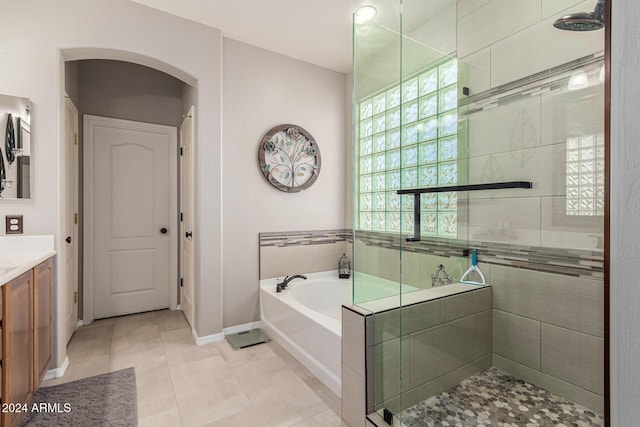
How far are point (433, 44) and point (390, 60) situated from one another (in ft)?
1.30

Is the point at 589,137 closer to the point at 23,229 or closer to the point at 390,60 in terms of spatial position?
the point at 390,60

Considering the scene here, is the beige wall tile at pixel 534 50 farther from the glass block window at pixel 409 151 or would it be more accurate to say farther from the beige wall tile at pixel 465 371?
the beige wall tile at pixel 465 371

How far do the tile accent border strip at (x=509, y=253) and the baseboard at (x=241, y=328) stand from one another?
179 centimetres

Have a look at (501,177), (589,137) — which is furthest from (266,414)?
(589,137)

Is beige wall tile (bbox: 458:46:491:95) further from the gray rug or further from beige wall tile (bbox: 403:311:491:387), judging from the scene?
the gray rug

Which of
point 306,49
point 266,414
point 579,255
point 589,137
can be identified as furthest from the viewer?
point 306,49

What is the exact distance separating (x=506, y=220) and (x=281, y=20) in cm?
231

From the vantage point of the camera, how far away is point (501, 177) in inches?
67.8

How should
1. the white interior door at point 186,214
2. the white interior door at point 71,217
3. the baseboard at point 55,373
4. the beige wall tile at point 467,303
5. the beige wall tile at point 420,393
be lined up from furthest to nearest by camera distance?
the white interior door at point 186,214
the white interior door at point 71,217
the baseboard at point 55,373
the beige wall tile at point 467,303
the beige wall tile at point 420,393

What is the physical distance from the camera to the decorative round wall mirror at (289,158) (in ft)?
10.2

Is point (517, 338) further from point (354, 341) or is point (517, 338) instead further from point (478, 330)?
point (354, 341)

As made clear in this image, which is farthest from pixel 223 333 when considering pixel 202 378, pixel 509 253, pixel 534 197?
pixel 534 197

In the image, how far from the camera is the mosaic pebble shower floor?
4.67 ft

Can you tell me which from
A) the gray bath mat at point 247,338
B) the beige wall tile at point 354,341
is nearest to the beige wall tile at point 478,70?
the beige wall tile at point 354,341
